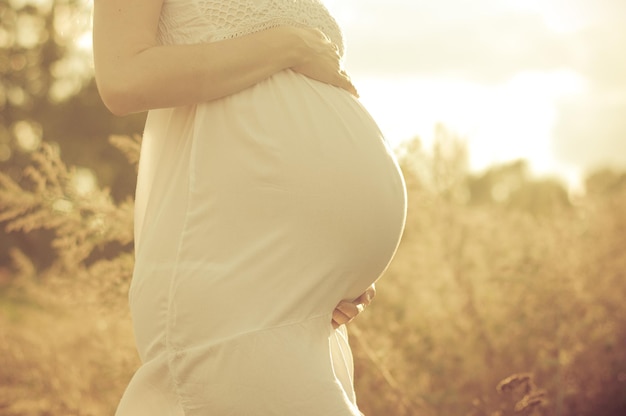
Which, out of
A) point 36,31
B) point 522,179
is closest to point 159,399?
point 522,179

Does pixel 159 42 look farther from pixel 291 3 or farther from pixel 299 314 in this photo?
pixel 299 314

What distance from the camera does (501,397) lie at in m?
3.25

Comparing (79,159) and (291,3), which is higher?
(79,159)

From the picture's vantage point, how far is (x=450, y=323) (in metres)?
4.02

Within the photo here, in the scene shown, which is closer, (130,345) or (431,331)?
(130,345)

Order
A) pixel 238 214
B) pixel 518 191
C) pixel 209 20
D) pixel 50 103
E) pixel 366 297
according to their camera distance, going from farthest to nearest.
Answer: pixel 50 103, pixel 518 191, pixel 366 297, pixel 209 20, pixel 238 214

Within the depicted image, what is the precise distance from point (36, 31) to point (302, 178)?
14.9 meters

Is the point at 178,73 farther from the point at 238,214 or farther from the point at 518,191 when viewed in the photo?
the point at 518,191

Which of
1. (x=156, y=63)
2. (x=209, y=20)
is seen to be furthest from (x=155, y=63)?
(x=209, y=20)

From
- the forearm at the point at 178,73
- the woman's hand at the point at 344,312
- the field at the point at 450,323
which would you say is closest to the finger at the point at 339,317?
the woman's hand at the point at 344,312

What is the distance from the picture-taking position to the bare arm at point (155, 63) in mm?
1507

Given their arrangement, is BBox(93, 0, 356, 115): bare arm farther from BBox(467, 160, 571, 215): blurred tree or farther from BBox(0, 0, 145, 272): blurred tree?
BBox(0, 0, 145, 272): blurred tree

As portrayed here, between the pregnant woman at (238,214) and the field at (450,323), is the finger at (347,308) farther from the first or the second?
the field at (450,323)

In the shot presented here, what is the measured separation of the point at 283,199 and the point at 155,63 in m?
0.36
